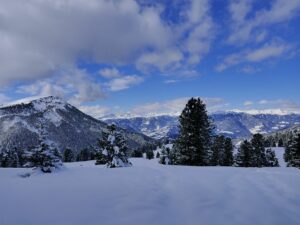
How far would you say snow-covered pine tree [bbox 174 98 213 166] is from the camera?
34312 millimetres

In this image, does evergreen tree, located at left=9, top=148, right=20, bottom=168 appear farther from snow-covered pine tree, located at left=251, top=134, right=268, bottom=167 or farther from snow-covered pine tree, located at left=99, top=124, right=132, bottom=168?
snow-covered pine tree, located at left=251, top=134, right=268, bottom=167

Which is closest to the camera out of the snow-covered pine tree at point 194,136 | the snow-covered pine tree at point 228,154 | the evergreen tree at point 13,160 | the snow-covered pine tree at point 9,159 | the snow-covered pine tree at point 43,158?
the snow-covered pine tree at point 43,158

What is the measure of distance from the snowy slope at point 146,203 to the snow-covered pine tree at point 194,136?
23467mm

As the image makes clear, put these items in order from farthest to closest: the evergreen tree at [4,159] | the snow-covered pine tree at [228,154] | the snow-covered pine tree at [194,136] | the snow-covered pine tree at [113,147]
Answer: the evergreen tree at [4,159]
the snow-covered pine tree at [228,154]
the snow-covered pine tree at [113,147]
the snow-covered pine tree at [194,136]

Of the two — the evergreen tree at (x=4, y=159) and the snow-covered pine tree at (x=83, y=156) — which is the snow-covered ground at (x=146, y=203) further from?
the snow-covered pine tree at (x=83, y=156)

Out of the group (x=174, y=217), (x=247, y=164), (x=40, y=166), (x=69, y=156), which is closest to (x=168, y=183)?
(x=174, y=217)

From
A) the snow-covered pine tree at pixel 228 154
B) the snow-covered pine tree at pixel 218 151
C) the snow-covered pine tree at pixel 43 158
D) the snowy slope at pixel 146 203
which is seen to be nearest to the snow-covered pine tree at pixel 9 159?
the snow-covered pine tree at pixel 218 151

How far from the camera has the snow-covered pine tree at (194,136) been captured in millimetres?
34312

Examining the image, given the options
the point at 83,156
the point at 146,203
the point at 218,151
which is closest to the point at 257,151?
the point at 218,151

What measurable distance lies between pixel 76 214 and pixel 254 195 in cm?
557

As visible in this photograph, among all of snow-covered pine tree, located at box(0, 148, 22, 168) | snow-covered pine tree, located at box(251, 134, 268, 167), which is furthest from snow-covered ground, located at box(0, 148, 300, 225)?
snow-covered pine tree, located at box(0, 148, 22, 168)

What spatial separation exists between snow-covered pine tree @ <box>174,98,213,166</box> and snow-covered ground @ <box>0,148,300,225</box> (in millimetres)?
23414

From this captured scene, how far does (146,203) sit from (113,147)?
29.5 meters

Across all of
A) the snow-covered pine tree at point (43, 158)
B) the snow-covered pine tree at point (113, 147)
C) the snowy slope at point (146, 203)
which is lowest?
the snowy slope at point (146, 203)
